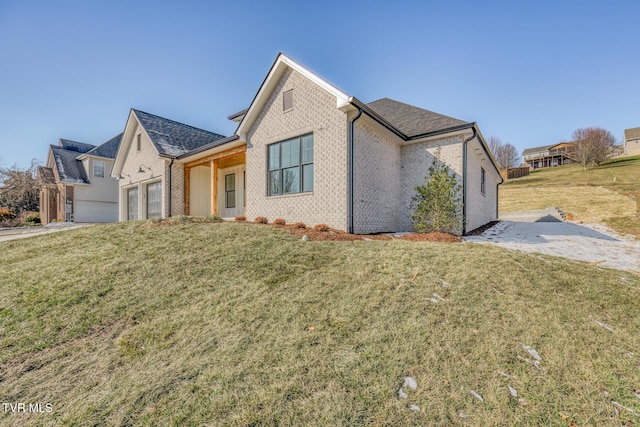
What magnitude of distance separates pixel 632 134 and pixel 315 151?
71.9 m

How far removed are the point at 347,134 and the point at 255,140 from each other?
435 centimetres

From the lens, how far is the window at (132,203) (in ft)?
57.5

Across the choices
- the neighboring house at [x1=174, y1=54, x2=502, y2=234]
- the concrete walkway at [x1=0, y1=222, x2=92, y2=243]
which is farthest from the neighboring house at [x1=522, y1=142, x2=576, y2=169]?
the concrete walkway at [x1=0, y1=222, x2=92, y2=243]

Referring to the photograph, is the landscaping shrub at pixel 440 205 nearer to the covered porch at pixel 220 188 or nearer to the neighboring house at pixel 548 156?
the covered porch at pixel 220 188

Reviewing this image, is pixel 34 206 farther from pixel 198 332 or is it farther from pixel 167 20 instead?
pixel 198 332

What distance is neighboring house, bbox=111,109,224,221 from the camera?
14680 millimetres

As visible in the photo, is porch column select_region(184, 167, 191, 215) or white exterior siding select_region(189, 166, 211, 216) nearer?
porch column select_region(184, 167, 191, 215)

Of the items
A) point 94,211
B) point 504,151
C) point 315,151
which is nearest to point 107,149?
point 94,211

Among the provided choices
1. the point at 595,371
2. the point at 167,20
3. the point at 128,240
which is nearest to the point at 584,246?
the point at 595,371

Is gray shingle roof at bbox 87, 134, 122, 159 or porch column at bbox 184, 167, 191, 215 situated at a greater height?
gray shingle roof at bbox 87, 134, 122, 159

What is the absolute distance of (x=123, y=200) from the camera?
1838 cm

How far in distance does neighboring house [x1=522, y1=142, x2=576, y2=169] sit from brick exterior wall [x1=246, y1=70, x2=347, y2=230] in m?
62.7

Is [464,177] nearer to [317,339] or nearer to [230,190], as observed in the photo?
[317,339]

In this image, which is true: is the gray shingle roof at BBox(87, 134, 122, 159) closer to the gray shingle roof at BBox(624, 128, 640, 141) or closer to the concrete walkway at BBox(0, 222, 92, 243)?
the concrete walkway at BBox(0, 222, 92, 243)
